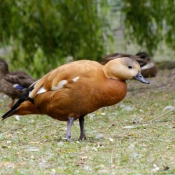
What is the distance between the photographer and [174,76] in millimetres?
12047

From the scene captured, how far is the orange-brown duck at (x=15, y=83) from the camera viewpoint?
1009 centimetres

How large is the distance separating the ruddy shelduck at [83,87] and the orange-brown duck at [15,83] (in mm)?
3873

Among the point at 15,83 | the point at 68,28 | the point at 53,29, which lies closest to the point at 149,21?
the point at 68,28

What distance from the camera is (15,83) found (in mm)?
10250

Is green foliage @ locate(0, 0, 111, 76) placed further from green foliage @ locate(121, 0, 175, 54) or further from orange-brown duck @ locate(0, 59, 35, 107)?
orange-brown duck @ locate(0, 59, 35, 107)

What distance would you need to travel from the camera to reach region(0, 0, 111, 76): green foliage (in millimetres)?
10961

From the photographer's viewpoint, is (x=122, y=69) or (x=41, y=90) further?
(x=41, y=90)

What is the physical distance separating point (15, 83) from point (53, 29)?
1.71m

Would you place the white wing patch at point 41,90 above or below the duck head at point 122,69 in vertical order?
below

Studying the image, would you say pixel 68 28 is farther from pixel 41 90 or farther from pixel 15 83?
pixel 41 90

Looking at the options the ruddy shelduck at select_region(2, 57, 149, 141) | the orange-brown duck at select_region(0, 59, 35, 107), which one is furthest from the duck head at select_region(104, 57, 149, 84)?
the orange-brown duck at select_region(0, 59, 35, 107)

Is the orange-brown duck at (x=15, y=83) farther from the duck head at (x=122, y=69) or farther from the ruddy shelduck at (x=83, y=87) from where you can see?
the duck head at (x=122, y=69)

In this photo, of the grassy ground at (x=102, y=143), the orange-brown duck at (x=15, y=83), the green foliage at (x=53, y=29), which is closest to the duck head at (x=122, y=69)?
the grassy ground at (x=102, y=143)

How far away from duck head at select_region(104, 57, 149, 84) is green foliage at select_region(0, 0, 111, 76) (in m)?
4.92
